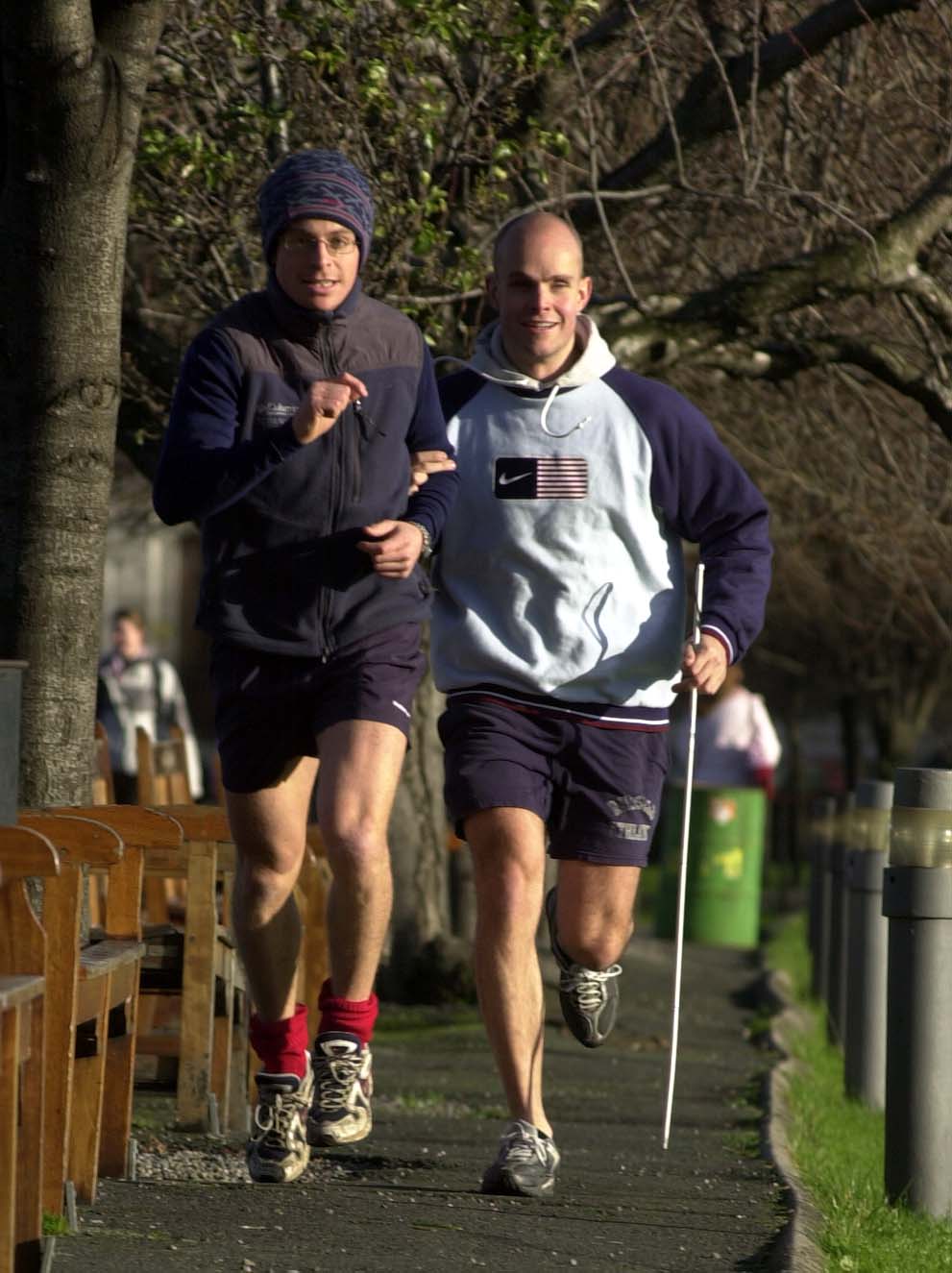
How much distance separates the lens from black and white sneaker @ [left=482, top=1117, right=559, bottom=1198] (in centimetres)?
514

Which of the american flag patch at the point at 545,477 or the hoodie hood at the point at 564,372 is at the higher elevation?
the hoodie hood at the point at 564,372

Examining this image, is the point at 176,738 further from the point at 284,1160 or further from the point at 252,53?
the point at 284,1160

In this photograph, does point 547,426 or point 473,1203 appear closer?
point 473,1203

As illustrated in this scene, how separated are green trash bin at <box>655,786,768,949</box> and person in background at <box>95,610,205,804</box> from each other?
334cm

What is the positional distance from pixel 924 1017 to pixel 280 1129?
1.52 meters

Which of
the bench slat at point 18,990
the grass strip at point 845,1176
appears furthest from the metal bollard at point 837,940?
the bench slat at point 18,990

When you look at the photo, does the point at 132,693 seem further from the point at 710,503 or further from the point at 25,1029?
the point at 25,1029

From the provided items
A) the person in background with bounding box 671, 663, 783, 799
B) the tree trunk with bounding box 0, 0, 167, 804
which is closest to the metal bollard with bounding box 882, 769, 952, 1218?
the tree trunk with bounding box 0, 0, 167, 804

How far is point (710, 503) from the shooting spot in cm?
557

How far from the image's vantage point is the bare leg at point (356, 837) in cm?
502

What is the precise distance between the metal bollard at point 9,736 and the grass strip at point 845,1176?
1921 millimetres

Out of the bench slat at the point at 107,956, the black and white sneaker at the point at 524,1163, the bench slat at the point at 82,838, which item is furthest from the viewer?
the black and white sneaker at the point at 524,1163

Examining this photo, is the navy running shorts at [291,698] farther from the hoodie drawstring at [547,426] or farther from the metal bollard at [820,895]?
the metal bollard at [820,895]

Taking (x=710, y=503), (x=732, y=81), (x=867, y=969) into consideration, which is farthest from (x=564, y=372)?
(x=732, y=81)
